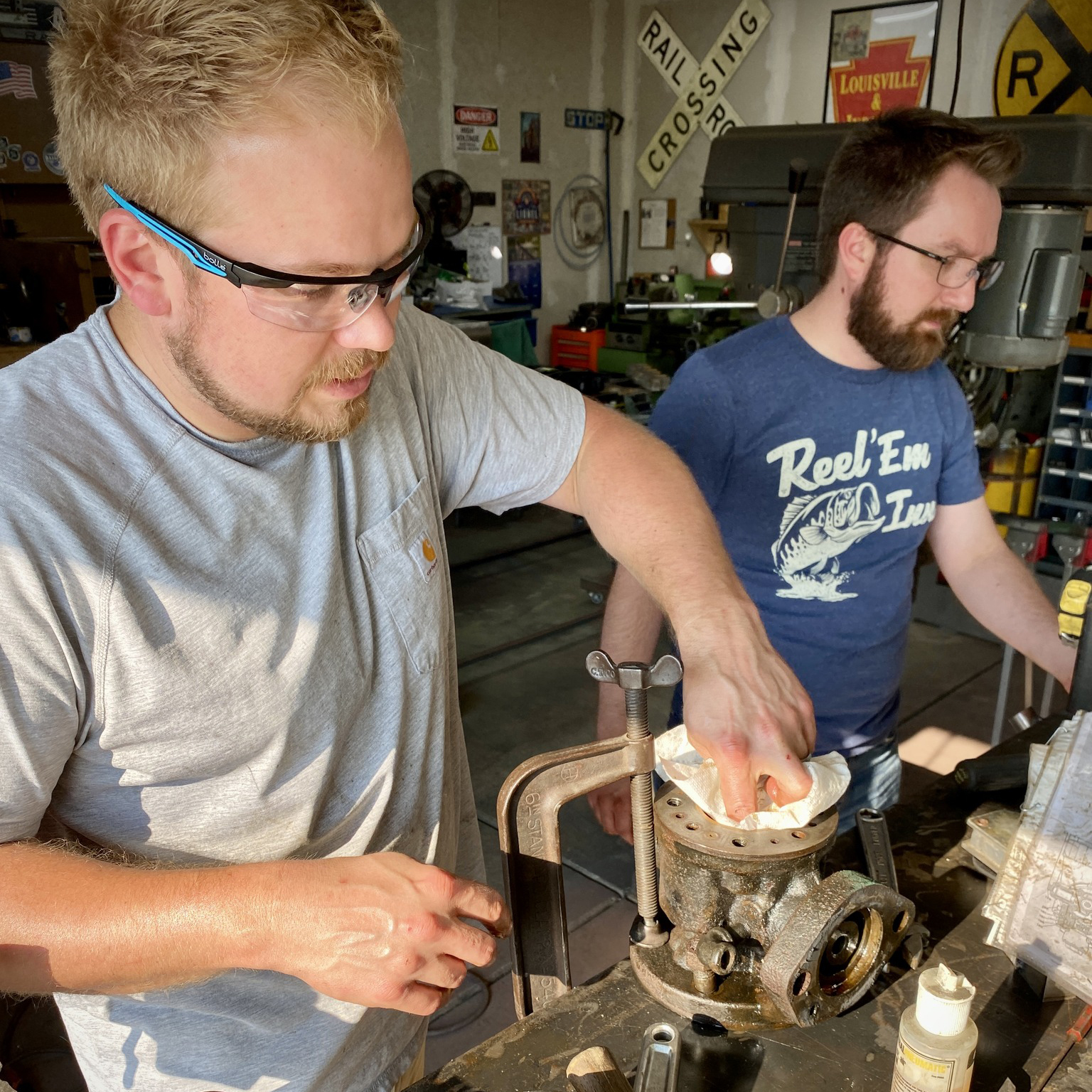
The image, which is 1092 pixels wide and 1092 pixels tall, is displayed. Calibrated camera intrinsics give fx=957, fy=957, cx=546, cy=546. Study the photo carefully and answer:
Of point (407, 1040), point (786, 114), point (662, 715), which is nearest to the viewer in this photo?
point (407, 1040)

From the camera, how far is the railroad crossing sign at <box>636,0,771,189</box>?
20.3ft

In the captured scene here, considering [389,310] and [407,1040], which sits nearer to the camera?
[389,310]

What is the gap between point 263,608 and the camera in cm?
95

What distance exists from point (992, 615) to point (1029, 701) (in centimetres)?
122

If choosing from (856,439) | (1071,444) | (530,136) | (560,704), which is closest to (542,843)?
(856,439)

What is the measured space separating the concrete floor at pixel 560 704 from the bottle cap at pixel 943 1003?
1532mm

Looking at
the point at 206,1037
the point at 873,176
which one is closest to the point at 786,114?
the point at 873,176

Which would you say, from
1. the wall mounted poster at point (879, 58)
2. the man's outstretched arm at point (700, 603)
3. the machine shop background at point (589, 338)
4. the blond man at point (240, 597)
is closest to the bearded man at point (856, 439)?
the machine shop background at point (589, 338)

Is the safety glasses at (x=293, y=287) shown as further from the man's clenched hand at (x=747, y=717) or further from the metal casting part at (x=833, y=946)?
the metal casting part at (x=833, y=946)

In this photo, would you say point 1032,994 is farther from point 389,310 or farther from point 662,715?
point 662,715

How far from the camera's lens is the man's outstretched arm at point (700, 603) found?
93cm

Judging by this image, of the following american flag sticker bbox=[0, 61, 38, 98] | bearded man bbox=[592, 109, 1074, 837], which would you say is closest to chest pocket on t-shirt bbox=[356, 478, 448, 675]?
bearded man bbox=[592, 109, 1074, 837]

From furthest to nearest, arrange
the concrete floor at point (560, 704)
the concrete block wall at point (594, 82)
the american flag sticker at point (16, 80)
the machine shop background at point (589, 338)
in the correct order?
1. the concrete block wall at point (594, 82)
2. the american flag sticker at point (16, 80)
3. the concrete floor at point (560, 704)
4. the machine shop background at point (589, 338)

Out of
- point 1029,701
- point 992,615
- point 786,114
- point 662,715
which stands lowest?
point 662,715
